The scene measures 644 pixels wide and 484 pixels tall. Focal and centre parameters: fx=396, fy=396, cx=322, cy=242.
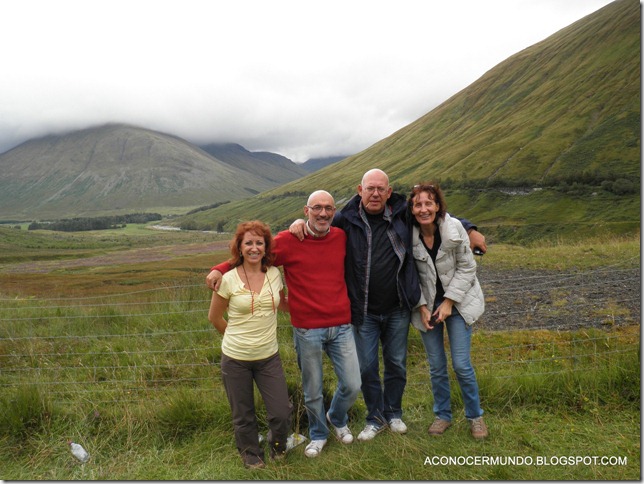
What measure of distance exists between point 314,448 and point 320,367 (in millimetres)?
793

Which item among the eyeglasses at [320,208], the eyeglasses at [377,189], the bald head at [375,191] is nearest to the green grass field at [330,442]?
the eyeglasses at [320,208]

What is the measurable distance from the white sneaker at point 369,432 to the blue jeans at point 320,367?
0.29 metres

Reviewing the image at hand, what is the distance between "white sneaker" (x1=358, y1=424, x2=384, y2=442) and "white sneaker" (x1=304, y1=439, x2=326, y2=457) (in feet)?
1.28

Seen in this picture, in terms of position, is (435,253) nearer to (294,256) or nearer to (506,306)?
(294,256)

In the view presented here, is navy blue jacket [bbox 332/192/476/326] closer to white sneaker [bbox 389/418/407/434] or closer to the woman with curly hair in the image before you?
the woman with curly hair

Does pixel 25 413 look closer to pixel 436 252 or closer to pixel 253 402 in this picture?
pixel 253 402

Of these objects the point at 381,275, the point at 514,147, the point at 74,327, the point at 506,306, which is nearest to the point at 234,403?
the point at 381,275

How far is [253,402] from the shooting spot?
3885mm

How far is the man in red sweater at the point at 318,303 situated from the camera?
3895 millimetres

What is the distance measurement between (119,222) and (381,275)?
212308 mm

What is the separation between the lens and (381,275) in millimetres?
4000

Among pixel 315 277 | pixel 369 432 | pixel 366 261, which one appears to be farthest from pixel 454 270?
pixel 369 432

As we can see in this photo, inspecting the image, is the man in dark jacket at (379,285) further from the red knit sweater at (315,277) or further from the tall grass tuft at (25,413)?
the tall grass tuft at (25,413)

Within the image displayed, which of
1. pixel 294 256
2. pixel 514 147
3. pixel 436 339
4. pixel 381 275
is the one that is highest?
pixel 514 147
